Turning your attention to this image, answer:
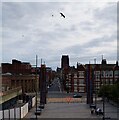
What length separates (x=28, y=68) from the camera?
411ft

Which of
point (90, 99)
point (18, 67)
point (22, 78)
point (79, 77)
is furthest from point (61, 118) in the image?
point (18, 67)

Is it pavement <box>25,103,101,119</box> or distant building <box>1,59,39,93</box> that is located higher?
distant building <box>1,59,39,93</box>

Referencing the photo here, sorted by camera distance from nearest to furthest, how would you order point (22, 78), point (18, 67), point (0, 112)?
point (0, 112) < point (22, 78) < point (18, 67)

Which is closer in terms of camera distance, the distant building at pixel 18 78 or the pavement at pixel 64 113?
the pavement at pixel 64 113

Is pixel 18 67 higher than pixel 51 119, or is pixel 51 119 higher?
pixel 18 67

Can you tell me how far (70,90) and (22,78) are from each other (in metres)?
18.8

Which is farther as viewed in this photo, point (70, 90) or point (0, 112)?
point (70, 90)

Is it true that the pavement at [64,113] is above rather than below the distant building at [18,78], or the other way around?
below

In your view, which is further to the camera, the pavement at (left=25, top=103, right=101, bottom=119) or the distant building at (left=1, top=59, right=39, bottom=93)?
the distant building at (left=1, top=59, right=39, bottom=93)

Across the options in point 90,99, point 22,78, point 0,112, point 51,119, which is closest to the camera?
point 0,112

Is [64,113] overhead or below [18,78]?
below

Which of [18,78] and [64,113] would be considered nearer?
[64,113]

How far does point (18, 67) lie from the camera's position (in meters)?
114

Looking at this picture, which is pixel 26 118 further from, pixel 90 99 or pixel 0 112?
pixel 90 99
